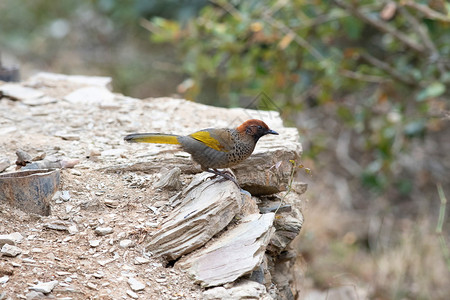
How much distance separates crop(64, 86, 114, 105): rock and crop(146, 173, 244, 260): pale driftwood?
2176 millimetres

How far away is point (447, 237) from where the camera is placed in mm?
8492

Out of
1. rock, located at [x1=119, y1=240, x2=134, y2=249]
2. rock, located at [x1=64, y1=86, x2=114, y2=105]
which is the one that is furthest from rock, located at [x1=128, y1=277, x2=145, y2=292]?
rock, located at [x1=64, y1=86, x2=114, y2=105]

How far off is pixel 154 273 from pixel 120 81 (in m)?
6.22

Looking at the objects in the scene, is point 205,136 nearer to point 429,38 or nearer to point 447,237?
point 429,38

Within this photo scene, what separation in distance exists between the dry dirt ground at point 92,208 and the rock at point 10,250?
0.03 m

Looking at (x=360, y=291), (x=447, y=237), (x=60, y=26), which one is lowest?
(x=447, y=237)

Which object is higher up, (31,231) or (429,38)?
(31,231)

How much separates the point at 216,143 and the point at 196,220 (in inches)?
23.7

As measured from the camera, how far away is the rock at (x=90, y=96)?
554 centimetres

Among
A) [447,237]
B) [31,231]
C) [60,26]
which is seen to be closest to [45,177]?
[31,231]

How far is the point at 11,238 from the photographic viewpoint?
10.6ft

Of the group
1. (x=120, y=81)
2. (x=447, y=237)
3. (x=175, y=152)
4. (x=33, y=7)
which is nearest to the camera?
(x=175, y=152)

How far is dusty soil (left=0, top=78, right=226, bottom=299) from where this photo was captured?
3080mm

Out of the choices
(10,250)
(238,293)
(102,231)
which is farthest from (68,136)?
(238,293)
